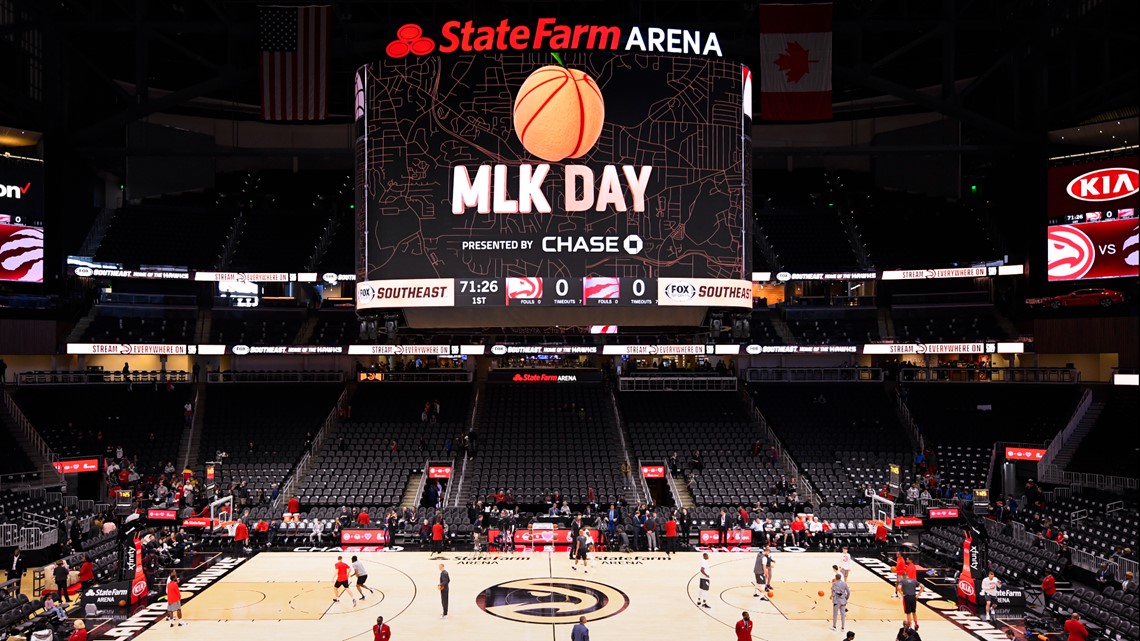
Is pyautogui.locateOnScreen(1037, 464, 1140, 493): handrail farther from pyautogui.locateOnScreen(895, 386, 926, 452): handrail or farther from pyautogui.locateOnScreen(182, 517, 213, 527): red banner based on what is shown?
pyautogui.locateOnScreen(182, 517, 213, 527): red banner

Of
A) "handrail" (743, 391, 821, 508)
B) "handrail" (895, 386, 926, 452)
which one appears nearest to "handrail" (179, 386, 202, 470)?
"handrail" (743, 391, 821, 508)

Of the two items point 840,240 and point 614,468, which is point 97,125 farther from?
point 840,240

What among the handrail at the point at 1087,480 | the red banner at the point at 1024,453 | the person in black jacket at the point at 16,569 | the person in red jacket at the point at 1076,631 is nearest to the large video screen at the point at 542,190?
the person in red jacket at the point at 1076,631

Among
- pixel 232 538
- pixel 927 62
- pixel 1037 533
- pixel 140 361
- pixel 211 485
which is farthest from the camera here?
pixel 140 361

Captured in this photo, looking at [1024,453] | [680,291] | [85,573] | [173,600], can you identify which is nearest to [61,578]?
[85,573]

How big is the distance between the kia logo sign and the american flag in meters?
26.6

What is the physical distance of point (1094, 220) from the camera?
105 feet

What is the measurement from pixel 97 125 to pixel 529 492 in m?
21.3

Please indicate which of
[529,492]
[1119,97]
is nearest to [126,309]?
[529,492]

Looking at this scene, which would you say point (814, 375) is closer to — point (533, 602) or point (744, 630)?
point (533, 602)

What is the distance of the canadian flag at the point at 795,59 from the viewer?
2750 cm

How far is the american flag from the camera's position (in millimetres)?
27547

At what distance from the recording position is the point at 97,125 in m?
33.3

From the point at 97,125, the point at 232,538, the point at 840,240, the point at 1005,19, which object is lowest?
the point at 232,538
